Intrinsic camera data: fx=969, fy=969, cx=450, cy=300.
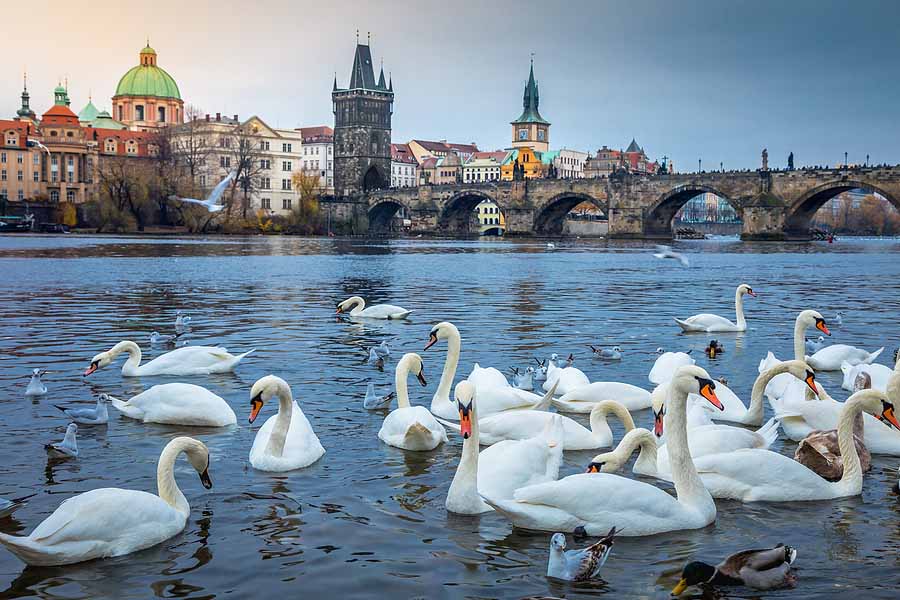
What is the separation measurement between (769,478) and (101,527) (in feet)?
13.4

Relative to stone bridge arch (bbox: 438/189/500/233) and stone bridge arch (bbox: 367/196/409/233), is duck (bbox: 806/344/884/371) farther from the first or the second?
stone bridge arch (bbox: 367/196/409/233)

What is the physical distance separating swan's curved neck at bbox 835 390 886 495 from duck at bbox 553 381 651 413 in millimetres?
2532

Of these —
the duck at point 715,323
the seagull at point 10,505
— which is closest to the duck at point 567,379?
the seagull at point 10,505

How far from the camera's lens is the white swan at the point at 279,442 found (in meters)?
6.80

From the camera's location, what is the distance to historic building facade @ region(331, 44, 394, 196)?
125688mm

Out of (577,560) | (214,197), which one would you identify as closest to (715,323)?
(577,560)

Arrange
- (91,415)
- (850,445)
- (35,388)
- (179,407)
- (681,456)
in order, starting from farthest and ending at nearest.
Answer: (35,388) < (179,407) < (91,415) < (850,445) < (681,456)

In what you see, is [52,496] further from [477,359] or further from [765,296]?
[765,296]

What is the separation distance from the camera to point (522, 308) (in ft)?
64.3

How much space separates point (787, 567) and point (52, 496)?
4.35 m

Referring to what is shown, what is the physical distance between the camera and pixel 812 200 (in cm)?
7438

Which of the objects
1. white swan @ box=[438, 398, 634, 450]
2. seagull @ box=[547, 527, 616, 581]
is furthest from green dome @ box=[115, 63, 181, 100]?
seagull @ box=[547, 527, 616, 581]

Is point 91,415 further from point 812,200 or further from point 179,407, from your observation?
point 812,200

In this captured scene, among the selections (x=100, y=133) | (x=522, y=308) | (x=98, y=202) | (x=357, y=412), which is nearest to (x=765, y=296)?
(x=522, y=308)
